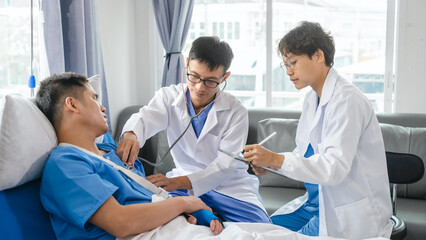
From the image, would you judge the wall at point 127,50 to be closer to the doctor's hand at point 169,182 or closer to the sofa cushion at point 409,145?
the doctor's hand at point 169,182

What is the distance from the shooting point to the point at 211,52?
1933 millimetres

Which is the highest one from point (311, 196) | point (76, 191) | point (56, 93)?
point (56, 93)

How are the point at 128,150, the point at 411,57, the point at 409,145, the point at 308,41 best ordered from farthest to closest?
1. the point at 411,57
2. the point at 409,145
3. the point at 128,150
4. the point at 308,41

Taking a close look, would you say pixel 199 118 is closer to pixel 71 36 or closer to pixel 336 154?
pixel 336 154

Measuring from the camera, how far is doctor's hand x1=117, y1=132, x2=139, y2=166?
1771mm

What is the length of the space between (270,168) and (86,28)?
159cm

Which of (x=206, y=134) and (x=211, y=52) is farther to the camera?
(x=206, y=134)

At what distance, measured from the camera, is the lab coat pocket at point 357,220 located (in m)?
1.59

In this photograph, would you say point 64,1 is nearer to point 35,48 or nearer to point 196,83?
point 35,48

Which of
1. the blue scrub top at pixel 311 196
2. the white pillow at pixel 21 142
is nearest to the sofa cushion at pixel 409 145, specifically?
the blue scrub top at pixel 311 196

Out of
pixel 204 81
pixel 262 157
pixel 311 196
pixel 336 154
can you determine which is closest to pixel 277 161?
pixel 262 157

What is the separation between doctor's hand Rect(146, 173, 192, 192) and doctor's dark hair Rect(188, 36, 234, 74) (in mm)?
490

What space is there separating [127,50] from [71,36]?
105 centimetres

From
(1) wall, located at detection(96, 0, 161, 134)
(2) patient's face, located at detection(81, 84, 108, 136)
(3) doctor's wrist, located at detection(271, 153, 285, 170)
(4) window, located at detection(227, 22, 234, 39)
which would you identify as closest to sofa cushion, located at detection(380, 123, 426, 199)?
(3) doctor's wrist, located at detection(271, 153, 285, 170)
